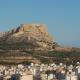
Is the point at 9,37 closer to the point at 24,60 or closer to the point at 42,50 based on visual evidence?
the point at 42,50

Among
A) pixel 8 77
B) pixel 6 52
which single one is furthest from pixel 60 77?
pixel 6 52

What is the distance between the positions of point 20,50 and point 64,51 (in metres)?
7.67

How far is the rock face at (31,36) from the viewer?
100312 millimetres

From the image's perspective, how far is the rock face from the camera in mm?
100312

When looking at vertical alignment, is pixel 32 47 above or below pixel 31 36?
below

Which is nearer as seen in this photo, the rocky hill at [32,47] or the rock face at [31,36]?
the rocky hill at [32,47]

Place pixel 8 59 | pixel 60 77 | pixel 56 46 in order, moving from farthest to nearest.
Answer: pixel 56 46 → pixel 8 59 → pixel 60 77

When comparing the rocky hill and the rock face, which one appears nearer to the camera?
the rocky hill

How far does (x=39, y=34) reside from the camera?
104 m

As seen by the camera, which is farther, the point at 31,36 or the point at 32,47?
the point at 31,36

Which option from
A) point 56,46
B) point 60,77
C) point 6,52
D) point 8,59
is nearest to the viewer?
point 60,77

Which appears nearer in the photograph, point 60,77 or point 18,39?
point 60,77

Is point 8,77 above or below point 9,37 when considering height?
below

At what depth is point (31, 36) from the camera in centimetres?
10175
